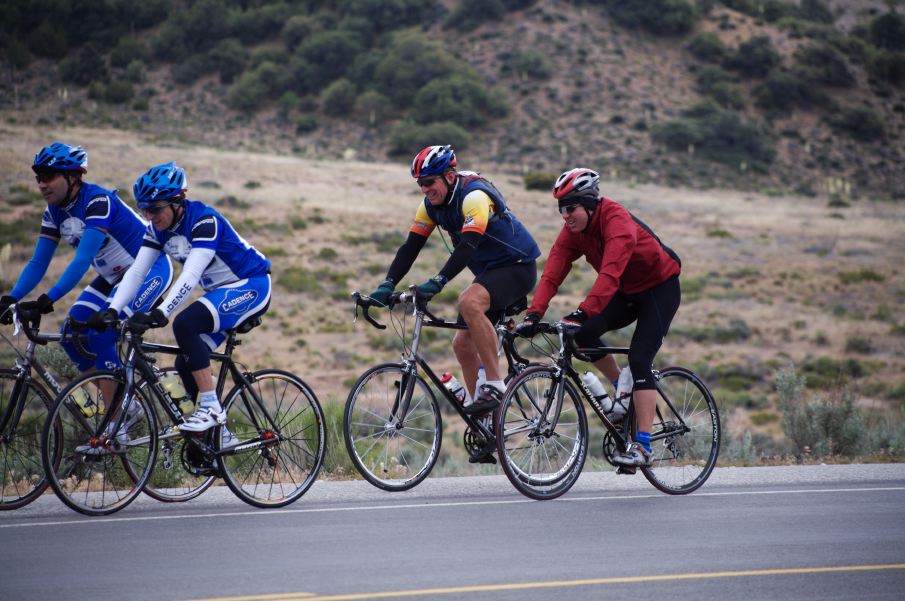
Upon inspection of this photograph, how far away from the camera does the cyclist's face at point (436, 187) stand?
27.3ft

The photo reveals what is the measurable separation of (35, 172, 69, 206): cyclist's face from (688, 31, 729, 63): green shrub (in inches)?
3682

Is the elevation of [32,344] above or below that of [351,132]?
above

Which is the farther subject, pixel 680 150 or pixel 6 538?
pixel 680 150

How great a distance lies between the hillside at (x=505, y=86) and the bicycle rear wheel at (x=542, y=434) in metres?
66.1

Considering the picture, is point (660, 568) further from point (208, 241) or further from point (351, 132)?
point (351, 132)

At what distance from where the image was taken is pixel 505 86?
88.3 meters

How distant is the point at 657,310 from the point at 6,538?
16.1 feet

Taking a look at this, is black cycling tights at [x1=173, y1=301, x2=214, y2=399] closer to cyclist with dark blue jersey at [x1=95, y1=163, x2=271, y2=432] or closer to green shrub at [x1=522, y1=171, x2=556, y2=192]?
cyclist with dark blue jersey at [x1=95, y1=163, x2=271, y2=432]

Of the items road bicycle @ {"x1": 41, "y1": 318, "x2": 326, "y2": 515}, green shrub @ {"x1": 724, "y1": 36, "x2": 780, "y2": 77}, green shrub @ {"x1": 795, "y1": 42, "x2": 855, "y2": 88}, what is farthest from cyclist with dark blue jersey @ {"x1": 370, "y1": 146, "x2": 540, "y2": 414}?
green shrub @ {"x1": 724, "y1": 36, "x2": 780, "y2": 77}

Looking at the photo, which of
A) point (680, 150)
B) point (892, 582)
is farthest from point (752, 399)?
point (680, 150)

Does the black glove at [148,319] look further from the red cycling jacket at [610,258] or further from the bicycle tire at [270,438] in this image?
the red cycling jacket at [610,258]

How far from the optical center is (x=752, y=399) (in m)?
26.6

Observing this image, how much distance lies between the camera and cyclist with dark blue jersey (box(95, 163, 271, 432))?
7.38 meters

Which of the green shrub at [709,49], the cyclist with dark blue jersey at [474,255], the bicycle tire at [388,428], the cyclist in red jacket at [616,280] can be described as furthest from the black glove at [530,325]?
the green shrub at [709,49]
